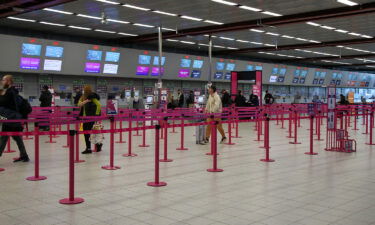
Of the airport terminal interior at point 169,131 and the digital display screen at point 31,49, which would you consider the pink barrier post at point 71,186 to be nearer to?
the airport terminal interior at point 169,131

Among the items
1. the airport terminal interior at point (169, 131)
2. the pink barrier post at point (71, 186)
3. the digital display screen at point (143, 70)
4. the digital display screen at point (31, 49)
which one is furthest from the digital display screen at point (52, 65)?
the pink barrier post at point (71, 186)

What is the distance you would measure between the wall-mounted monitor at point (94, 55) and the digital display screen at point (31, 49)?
2.69 m

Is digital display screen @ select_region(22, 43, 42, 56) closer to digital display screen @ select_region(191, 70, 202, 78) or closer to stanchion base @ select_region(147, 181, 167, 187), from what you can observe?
digital display screen @ select_region(191, 70, 202, 78)

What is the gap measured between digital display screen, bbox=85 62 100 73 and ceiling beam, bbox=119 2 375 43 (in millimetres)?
3123

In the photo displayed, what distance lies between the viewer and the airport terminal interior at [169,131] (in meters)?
5.36

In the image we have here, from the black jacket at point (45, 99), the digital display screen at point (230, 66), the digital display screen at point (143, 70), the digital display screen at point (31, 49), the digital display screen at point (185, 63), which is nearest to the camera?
the black jacket at point (45, 99)

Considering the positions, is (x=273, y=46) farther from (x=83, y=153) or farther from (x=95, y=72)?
(x=83, y=153)

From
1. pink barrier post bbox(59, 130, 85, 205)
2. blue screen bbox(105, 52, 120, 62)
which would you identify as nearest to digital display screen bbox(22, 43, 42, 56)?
blue screen bbox(105, 52, 120, 62)

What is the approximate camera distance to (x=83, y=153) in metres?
9.89

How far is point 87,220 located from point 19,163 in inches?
174

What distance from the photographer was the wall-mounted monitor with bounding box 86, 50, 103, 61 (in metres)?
21.4

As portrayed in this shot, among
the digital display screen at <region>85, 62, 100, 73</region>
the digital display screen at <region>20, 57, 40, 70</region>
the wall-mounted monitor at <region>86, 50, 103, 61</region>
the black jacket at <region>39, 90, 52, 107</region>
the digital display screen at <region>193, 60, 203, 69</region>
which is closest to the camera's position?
the black jacket at <region>39, 90, 52, 107</region>

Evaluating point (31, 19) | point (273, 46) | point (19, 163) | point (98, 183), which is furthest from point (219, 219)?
point (273, 46)

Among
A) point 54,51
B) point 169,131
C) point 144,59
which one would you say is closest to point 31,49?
point 54,51
